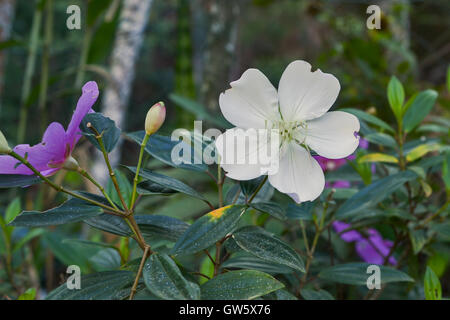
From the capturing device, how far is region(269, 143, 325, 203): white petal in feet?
1.04

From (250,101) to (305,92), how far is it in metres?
0.04

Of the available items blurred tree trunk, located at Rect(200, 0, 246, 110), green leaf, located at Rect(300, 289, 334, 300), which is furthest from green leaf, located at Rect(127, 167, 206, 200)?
blurred tree trunk, located at Rect(200, 0, 246, 110)

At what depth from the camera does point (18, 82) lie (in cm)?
476

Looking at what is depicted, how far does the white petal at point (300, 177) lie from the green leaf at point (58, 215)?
0.42 feet

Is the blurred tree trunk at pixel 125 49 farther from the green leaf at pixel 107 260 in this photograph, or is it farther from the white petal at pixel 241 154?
the white petal at pixel 241 154

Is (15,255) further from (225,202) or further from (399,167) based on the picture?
(399,167)

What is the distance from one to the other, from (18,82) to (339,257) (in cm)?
483

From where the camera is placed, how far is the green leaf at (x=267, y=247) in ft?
1.01

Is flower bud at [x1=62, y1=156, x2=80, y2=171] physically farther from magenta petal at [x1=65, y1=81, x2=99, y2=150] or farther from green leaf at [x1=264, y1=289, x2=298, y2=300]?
green leaf at [x1=264, y1=289, x2=298, y2=300]

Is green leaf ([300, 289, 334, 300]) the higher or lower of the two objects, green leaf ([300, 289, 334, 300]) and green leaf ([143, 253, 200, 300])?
the lower

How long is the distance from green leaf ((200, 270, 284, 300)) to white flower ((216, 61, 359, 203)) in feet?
0.20

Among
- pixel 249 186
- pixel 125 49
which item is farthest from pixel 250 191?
pixel 125 49

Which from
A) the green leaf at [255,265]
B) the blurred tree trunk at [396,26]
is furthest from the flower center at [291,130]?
the blurred tree trunk at [396,26]

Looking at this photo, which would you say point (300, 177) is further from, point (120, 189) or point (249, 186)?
point (120, 189)
